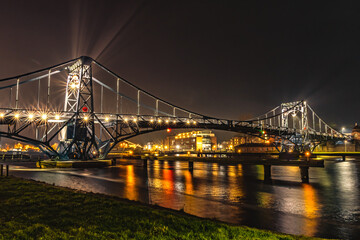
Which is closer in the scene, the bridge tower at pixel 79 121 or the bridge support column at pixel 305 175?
the bridge support column at pixel 305 175

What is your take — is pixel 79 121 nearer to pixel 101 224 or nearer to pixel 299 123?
pixel 101 224

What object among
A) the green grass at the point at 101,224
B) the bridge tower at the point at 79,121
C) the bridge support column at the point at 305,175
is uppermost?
the bridge tower at the point at 79,121

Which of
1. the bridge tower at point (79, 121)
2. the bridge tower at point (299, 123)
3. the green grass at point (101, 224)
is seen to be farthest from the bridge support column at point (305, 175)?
the bridge tower at point (299, 123)

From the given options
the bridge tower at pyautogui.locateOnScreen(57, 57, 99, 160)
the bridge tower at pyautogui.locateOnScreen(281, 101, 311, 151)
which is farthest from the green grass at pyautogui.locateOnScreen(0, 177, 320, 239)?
the bridge tower at pyautogui.locateOnScreen(281, 101, 311, 151)

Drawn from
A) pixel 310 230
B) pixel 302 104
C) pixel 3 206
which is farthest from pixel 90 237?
pixel 302 104

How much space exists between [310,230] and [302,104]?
118 meters

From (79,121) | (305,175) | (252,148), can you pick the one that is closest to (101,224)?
(305,175)

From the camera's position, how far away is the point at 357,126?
161500 millimetres

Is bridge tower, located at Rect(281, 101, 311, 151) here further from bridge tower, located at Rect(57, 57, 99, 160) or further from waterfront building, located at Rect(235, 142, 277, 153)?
bridge tower, located at Rect(57, 57, 99, 160)

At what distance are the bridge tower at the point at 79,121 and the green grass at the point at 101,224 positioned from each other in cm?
4145

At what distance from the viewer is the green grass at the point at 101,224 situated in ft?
22.7

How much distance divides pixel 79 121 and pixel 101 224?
152ft

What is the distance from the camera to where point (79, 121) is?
168ft

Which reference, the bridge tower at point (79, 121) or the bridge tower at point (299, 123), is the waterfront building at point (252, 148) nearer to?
the bridge tower at point (299, 123)
